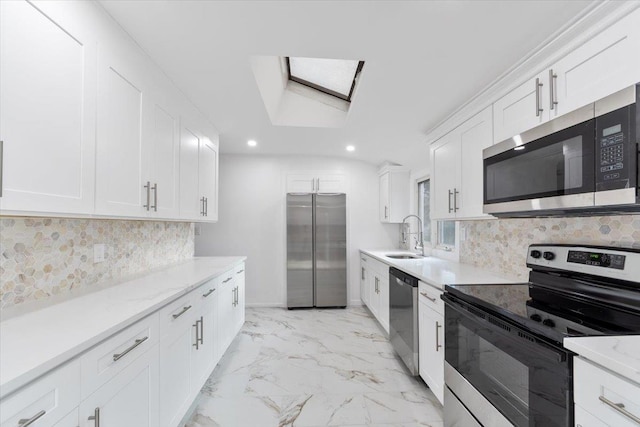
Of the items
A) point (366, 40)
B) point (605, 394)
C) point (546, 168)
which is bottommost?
point (605, 394)

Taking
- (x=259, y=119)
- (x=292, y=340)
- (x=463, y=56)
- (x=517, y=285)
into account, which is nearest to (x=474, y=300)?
(x=517, y=285)

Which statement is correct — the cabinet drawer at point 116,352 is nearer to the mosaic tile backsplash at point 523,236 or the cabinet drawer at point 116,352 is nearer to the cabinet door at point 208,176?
the cabinet door at point 208,176

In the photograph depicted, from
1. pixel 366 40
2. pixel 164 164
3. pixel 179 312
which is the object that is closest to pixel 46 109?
pixel 164 164

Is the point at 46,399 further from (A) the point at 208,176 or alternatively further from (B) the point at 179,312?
(A) the point at 208,176

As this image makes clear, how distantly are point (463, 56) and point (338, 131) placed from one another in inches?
68.1

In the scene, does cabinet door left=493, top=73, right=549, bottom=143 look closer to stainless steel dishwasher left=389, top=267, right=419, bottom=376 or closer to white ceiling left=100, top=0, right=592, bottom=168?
white ceiling left=100, top=0, right=592, bottom=168

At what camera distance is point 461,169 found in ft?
7.59

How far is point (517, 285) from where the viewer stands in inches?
71.9

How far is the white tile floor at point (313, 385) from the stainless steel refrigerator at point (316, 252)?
2.81ft

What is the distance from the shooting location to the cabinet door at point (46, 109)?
3.19ft

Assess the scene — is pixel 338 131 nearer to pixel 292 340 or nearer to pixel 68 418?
pixel 292 340

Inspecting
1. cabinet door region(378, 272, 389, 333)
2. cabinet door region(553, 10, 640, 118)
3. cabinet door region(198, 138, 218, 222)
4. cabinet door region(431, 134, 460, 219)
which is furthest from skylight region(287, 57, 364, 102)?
cabinet door region(378, 272, 389, 333)

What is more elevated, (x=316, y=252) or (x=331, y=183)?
(x=331, y=183)

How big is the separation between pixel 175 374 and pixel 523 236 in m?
2.32
